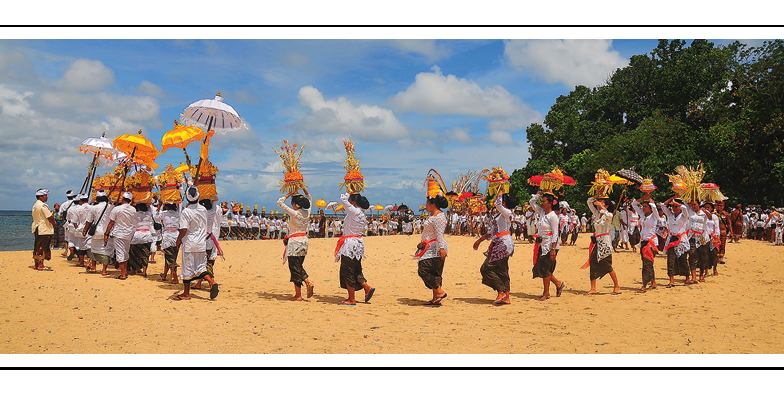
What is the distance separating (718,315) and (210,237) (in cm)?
899

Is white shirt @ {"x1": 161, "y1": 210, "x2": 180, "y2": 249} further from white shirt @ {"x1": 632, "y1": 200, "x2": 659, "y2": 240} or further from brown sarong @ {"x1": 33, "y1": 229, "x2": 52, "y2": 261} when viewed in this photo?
white shirt @ {"x1": 632, "y1": 200, "x2": 659, "y2": 240}

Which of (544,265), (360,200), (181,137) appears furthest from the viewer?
(181,137)

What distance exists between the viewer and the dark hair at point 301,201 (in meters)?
8.20

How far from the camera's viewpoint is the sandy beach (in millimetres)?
5637

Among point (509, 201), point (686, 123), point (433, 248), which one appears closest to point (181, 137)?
point (433, 248)

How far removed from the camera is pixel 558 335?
6285 mm

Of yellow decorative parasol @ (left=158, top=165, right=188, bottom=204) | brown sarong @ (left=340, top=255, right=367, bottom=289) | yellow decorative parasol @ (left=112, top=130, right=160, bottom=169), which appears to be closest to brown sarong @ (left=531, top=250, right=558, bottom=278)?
brown sarong @ (left=340, top=255, right=367, bottom=289)

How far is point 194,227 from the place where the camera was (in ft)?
26.7

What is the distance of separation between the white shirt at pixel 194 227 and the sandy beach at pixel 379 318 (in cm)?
95

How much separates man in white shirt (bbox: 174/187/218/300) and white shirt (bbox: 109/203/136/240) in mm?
2874

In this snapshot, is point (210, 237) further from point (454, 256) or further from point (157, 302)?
point (454, 256)

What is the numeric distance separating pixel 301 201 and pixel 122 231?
4770mm

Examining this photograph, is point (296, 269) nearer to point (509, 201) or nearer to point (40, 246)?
Answer: point (509, 201)
